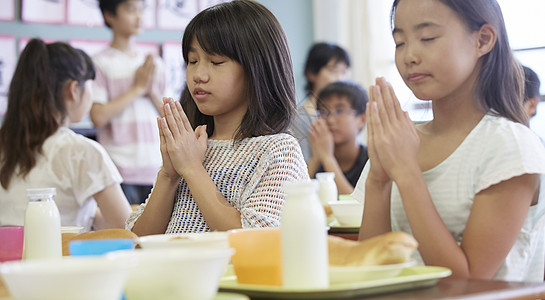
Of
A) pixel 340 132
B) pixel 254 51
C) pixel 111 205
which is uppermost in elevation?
pixel 254 51

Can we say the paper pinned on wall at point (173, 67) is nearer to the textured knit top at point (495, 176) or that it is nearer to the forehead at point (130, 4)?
the forehead at point (130, 4)

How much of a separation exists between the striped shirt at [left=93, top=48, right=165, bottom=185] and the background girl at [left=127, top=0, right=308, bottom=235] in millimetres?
1708

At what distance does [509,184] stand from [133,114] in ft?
8.56

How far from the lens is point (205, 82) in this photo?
1.72 metres

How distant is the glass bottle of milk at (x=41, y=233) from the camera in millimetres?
1255

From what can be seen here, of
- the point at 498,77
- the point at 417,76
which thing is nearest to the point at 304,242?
the point at 417,76

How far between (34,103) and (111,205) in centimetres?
46

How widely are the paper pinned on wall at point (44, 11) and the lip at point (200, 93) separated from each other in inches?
124

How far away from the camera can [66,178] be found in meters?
2.49

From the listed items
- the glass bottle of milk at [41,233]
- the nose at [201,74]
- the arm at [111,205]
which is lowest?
the arm at [111,205]

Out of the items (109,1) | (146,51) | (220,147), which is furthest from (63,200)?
(146,51)

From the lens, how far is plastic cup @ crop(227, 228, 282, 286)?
93 cm

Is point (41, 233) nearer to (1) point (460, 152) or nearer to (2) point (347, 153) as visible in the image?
(1) point (460, 152)

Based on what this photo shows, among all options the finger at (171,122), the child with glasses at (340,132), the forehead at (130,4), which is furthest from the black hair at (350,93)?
the finger at (171,122)
